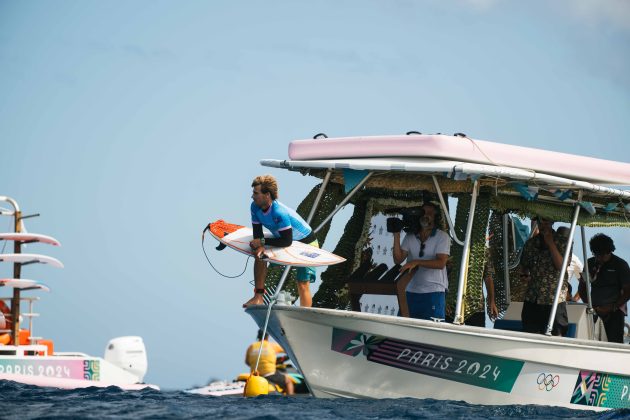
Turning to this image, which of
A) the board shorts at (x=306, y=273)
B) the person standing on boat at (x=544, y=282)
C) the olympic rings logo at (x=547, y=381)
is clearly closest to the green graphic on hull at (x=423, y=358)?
the olympic rings logo at (x=547, y=381)

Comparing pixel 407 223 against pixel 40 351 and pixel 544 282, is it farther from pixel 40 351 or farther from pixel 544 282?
pixel 40 351

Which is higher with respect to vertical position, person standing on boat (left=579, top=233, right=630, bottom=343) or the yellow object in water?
person standing on boat (left=579, top=233, right=630, bottom=343)

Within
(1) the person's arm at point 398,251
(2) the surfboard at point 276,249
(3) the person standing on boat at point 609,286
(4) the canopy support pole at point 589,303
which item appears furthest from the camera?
(3) the person standing on boat at point 609,286

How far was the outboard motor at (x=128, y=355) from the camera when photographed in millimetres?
26719

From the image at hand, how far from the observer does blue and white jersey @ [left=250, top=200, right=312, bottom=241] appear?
12.2 meters

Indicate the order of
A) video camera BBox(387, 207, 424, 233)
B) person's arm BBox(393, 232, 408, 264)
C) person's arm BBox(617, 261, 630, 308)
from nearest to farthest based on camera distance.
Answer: person's arm BBox(393, 232, 408, 264), video camera BBox(387, 207, 424, 233), person's arm BBox(617, 261, 630, 308)

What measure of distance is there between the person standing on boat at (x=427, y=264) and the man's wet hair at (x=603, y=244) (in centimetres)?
285

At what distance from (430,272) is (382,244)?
5.90 ft

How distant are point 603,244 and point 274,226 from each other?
206 inches

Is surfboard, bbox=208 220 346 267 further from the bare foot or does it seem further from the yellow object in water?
the yellow object in water

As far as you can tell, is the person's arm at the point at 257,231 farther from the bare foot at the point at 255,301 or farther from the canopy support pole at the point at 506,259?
the canopy support pole at the point at 506,259

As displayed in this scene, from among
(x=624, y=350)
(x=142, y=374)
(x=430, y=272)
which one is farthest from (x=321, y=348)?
(x=142, y=374)

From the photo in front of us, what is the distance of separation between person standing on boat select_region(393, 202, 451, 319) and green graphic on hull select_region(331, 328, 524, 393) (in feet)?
2.85

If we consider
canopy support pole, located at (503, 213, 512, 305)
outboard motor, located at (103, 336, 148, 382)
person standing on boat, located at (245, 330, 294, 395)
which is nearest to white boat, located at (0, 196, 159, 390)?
outboard motor, located at (103, 336, 148, 382)
